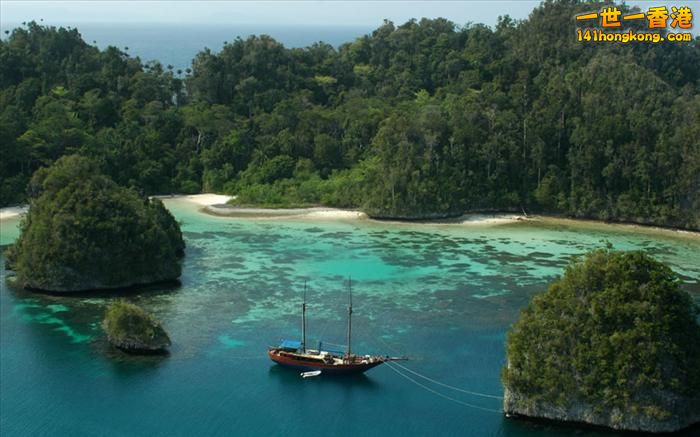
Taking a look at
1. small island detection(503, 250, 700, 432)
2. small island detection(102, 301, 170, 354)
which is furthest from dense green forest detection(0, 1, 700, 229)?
small island detection(503, 250, 700, 432)

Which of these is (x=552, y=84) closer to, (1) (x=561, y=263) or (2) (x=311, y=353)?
(1) (x=561, y=263)

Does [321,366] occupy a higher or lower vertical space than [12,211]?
lower

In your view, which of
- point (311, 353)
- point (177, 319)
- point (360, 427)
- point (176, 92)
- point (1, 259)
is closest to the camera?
point (360, 427)

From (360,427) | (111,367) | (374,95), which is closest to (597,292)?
(360,427)

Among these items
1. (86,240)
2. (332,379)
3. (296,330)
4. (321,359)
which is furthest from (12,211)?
(332,379)

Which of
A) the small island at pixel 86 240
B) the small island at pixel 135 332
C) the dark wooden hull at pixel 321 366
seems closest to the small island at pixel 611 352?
the dark wooden hull at pixel 321 366

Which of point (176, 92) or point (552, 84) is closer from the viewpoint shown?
point (552, 84)

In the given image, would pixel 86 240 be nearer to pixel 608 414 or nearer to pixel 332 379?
pixel 332 379
